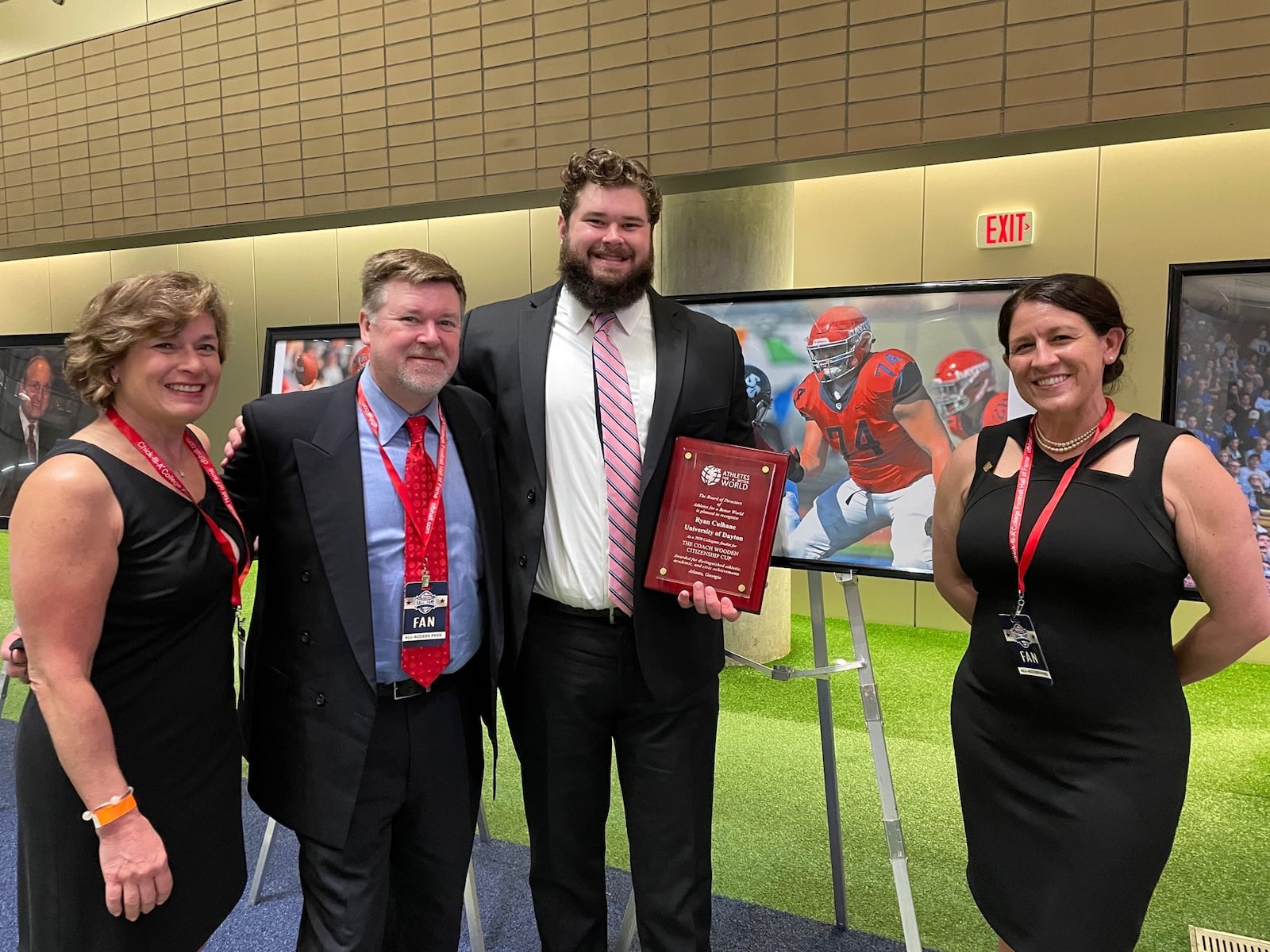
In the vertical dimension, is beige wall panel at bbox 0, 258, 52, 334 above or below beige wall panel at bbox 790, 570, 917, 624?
above

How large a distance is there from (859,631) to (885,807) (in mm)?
456

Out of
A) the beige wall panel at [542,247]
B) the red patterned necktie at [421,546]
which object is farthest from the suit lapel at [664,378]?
the beige wall panel at [542,247]

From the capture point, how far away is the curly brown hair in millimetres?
1831

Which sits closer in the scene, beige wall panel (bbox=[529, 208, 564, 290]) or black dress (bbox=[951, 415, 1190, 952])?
black dress (bbox=[951, 415, 1190, 952])

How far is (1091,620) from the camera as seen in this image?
150 centimetres

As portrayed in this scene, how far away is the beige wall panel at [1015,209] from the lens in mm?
4594

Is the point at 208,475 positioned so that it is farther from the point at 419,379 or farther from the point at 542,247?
the point at 542,247

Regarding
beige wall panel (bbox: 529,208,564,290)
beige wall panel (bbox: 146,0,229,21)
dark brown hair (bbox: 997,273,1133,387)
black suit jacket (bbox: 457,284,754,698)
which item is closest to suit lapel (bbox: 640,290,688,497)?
black suit jacket (bbox: 457,284,754,698)

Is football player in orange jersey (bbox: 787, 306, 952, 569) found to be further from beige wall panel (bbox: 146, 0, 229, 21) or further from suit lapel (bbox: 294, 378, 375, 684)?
beige wall panel (bbox: 146, 0, 229, 21)

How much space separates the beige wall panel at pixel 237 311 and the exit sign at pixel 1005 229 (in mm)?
5756

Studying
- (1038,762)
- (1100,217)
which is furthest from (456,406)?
(1100,217)

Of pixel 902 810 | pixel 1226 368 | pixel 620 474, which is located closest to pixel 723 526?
pixel 620 474

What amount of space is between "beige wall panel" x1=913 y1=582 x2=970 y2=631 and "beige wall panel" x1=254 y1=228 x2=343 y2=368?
4.78 meters

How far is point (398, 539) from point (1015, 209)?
4.40m
